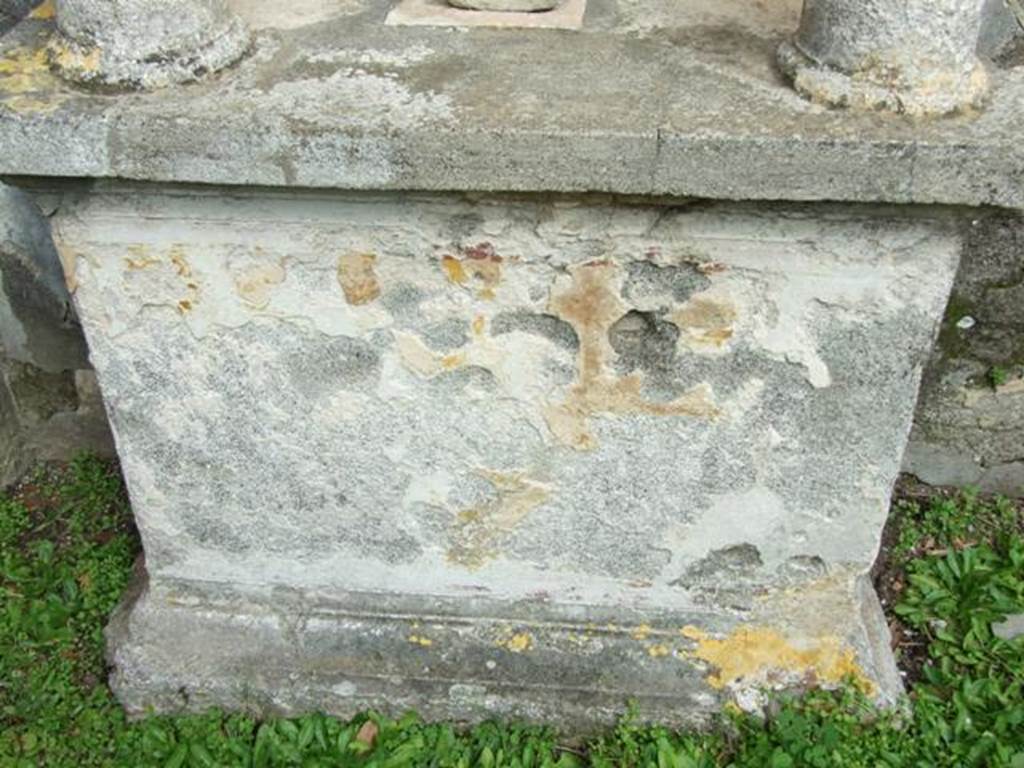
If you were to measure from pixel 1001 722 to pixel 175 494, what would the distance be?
1.91 m

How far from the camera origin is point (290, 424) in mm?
2307

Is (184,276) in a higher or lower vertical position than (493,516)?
higher

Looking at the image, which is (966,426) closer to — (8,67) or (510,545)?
(510,545)

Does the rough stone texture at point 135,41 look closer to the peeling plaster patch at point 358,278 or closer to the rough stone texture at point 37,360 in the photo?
the peeling plaster patch at point 358,278

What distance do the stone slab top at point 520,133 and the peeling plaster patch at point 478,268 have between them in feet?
0.64

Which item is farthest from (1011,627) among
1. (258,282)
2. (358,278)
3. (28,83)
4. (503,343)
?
(28,83)

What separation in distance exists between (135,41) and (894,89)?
50.4 inches

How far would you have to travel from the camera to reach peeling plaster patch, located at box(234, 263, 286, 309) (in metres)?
2.11

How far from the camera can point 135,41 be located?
192 cm

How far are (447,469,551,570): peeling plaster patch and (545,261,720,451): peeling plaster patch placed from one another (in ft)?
0.51

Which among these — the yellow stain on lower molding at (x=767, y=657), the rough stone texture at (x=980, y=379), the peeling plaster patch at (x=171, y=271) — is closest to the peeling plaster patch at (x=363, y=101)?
the peeling plaster patch at (x=171, y=271)

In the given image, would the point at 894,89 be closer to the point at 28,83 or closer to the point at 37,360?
the point at 28,83

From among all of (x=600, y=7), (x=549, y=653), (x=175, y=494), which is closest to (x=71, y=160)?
(x=175, y=494)

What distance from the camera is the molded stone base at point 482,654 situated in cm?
249
